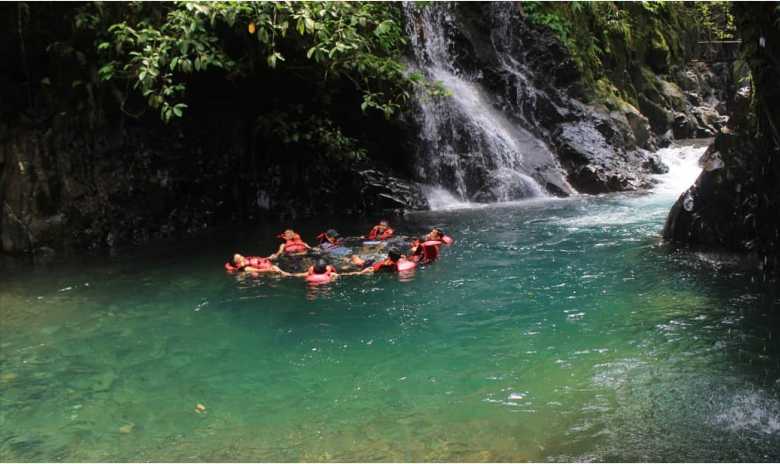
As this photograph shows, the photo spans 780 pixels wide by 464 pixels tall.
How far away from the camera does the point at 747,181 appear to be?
8602mm

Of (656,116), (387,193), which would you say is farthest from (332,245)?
(656,116)

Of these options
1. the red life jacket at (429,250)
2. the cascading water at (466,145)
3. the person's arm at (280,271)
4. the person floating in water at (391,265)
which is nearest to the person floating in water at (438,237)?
the red life jacket at (429,250)

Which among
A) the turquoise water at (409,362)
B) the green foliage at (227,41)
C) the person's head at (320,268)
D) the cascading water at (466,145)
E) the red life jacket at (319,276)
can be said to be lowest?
the turquoise water at (409,362)

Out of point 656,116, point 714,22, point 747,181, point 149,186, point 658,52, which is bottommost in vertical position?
point 747,181

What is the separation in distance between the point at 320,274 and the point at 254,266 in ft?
3.60

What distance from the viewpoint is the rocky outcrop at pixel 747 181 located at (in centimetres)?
654

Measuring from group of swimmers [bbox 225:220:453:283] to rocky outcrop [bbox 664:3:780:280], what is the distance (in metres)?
3.60

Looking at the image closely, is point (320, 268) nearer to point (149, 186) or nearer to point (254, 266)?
point (254, 266)

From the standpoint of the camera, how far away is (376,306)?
26.8 ft

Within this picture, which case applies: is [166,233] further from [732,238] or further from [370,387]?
[732,238]

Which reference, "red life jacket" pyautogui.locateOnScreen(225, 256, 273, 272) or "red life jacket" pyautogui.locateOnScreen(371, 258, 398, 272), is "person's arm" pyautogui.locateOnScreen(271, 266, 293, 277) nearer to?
"red life jacket" pyautogui.locateOnScreen(225, 256, 273, 272)

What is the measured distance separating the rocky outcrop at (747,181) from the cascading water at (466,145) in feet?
17.7

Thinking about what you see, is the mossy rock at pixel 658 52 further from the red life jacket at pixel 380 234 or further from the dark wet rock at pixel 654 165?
the red life jacket at pixel 380 234

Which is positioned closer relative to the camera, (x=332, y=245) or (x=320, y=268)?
(x=320, y=268)
